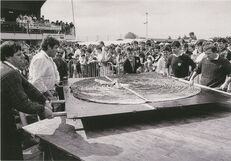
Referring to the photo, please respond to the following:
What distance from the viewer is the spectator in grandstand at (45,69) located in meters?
4.61

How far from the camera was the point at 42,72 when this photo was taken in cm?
468

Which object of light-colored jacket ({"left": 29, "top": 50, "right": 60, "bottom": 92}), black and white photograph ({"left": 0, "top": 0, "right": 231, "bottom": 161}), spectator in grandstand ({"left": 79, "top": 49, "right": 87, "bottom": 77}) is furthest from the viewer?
spectator in grandstand ({"left": 79, "top": 49, "right": 87, "bottom": 77})

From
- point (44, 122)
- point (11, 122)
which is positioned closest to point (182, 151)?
point (11, 122)

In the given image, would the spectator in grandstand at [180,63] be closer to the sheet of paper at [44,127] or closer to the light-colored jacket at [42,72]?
the light-colored jacket at [42,72]

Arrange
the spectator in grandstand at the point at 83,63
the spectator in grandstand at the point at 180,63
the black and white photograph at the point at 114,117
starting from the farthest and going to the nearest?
the spectator in grandstand at the point at 83,63 → the spectator in grandstand at the point at 180,63 → the black and white photograph at the point at 114,117

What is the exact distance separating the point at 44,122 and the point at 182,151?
6.03 feet

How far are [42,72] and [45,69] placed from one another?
0.07m

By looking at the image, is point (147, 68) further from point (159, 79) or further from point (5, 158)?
point (5, 158)

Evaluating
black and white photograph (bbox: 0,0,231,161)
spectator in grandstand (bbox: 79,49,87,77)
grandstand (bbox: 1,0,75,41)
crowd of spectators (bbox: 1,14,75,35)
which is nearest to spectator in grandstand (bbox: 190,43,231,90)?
black and white photograph (bbox: 0,0,231,161)

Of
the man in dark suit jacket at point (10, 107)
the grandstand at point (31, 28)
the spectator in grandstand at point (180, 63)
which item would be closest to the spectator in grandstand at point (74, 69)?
the spectator in grandstand at point (180, 63)

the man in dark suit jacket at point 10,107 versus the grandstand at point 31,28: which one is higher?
the grandstand at point 31,28

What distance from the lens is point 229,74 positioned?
5.35m

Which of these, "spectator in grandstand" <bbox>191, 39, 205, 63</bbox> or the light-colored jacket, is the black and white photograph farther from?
"spectator in grandstand" <bbox>191, 39, 205, 63</bbox>

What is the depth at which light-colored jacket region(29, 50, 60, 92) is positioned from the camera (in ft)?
15.1
